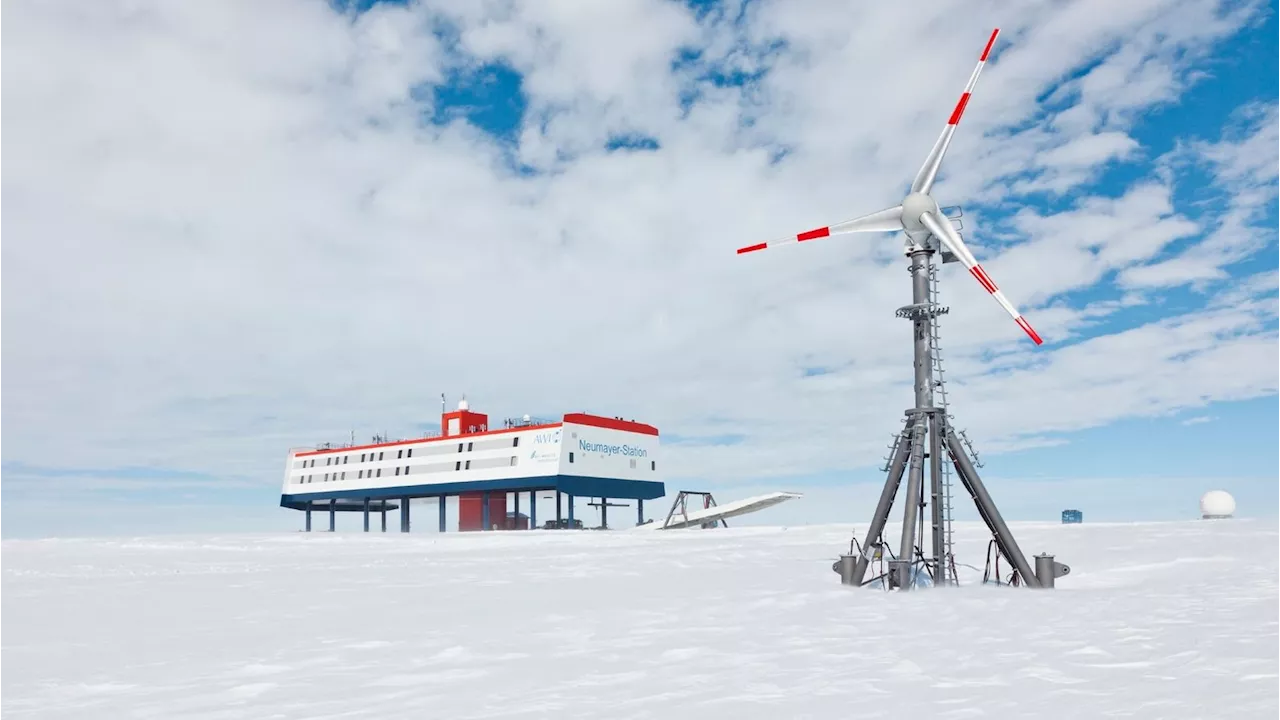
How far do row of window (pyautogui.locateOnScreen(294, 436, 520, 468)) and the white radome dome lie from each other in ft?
158

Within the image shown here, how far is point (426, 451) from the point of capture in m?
82.9

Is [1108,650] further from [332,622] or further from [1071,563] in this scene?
[1071,563]

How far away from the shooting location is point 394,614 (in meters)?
19.9

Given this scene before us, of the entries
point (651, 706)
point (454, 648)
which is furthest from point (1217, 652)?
point (454, 648)

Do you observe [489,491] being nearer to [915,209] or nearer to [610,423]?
[610,423]

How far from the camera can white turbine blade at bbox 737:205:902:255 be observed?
25.7 m

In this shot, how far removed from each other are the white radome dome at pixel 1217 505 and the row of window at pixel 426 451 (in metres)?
48.2

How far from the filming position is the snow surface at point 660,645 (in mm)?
10844

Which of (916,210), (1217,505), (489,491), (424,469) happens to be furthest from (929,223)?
(424,469)

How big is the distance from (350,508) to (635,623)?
8593cm

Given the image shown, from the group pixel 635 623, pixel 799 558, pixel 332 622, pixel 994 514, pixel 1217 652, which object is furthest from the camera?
pixel 799 558

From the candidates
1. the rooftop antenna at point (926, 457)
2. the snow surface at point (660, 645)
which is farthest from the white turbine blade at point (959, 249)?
the snow surface at point (660, 645)

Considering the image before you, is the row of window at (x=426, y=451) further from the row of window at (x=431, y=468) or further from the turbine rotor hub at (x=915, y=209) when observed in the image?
the turbine rotor hub at (x=915, y=209)

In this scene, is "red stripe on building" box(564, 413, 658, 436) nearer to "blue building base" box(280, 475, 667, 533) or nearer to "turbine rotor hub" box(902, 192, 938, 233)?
"blue building base" box(280, 475, 667, 533)
